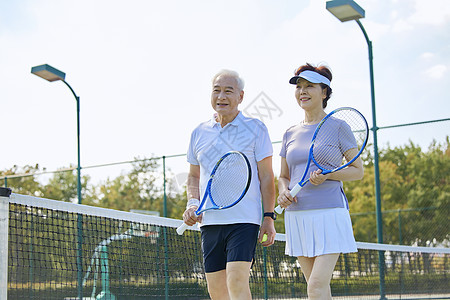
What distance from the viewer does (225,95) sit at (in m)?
3.34

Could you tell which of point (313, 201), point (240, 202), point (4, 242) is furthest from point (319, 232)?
point (4, 242)

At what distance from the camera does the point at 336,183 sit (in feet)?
11.3

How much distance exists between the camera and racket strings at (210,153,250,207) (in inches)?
129

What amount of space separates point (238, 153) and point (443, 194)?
50.8 feet

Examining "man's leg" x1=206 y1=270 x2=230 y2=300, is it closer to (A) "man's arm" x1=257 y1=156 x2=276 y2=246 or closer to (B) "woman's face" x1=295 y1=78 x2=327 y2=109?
(A) "man's arm" x1=257 y1=156 x2=276 y2=246

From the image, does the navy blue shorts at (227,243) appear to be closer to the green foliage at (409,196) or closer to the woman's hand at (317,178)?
the woman's hand at (317,178)

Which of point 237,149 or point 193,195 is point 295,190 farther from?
point 193,195

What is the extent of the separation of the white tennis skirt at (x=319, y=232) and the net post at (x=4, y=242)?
1552mm

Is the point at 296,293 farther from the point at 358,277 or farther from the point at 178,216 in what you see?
the point at 178,216

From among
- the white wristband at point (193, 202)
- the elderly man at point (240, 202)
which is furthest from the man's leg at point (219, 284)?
the white wristband at point (193, 202)

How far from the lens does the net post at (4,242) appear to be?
10.1 ft

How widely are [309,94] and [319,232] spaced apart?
0.82 metres

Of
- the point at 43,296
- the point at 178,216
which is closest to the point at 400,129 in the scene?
the point at 43,296

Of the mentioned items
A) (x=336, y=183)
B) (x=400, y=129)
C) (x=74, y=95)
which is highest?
(x=74, y=95)
